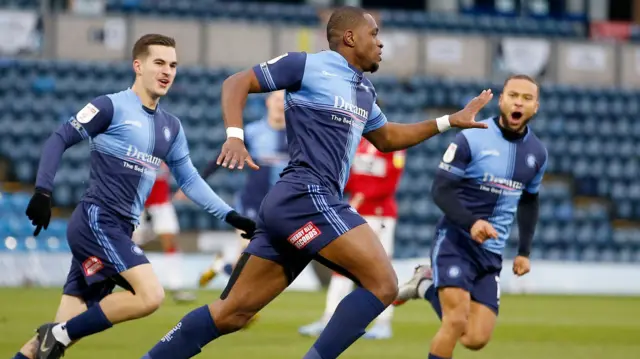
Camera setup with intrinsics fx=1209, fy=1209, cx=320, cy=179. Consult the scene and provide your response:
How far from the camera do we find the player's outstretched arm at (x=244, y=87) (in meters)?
5.73

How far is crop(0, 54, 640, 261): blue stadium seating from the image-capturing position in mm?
21031

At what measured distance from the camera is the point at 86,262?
731 cm

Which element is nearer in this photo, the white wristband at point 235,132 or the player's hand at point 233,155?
the player's hand at point 233,155

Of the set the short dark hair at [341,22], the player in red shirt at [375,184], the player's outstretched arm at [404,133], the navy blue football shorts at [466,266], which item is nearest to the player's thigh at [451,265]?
A: the navy blue football shorts at [466,266]

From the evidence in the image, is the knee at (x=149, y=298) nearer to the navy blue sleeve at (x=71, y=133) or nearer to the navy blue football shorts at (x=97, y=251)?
the navy blue football shorts at (x=97, y=251)

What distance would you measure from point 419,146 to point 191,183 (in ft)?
53.5

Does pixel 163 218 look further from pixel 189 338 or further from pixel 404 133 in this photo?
pixel 189 338

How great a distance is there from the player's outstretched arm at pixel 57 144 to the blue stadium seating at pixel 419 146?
11569 millimetres

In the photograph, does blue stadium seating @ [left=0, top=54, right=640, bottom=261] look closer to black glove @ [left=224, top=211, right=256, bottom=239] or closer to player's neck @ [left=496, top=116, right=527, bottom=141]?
player's neck @ [left=496, top=116, right=527, bottom=141]

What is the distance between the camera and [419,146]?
77.5 feet

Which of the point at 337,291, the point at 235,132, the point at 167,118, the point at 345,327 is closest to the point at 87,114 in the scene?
the point at 167,118

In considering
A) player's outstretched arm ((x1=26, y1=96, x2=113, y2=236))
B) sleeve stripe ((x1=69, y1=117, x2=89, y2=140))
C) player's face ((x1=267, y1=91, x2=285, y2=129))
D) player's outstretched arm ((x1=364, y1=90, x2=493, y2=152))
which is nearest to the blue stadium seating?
player's face ((x1=267, y1=91, x2=285, y2=129))

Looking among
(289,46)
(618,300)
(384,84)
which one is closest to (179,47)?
(289,46)

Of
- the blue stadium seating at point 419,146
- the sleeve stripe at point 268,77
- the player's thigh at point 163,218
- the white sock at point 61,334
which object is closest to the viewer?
the sleeve stripe at point 268,77
